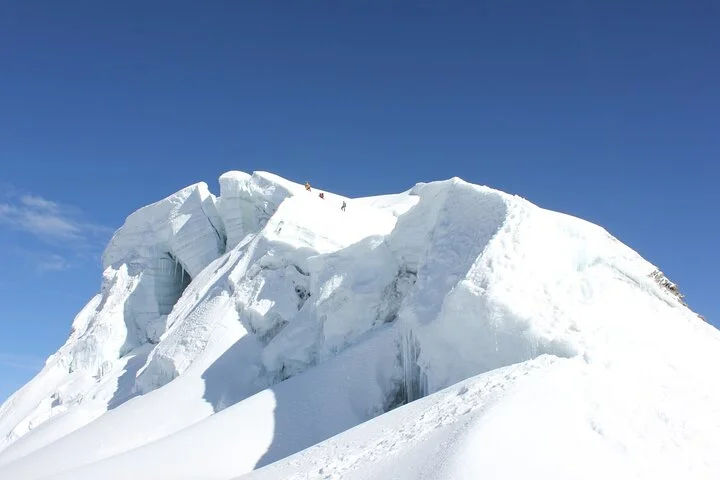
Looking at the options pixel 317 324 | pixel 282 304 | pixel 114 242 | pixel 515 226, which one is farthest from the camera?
pixel 114 242

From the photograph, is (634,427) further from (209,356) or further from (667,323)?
(209,356)

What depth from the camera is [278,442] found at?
12.2 metres

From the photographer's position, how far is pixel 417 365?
511 inches

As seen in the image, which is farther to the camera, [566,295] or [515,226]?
[515,226]

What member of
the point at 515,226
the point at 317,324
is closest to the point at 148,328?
the point at 317,324

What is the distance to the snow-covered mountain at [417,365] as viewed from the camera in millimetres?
7887

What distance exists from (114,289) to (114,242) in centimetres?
294

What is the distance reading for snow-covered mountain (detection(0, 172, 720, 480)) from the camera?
789 centimetres

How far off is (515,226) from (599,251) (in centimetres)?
173

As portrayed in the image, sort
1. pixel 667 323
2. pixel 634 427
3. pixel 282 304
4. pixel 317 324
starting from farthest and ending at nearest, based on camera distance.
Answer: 1. pixel 282 304
2. pixel 317 324
3. pixel 667 323
4. pixel 634 427

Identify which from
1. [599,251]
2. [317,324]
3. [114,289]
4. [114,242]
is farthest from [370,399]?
[114,242]

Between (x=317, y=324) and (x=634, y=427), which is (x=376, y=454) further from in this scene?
(x=317, y=324)

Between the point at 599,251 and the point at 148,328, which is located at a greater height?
the point at 148,328

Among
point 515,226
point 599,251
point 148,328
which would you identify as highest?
point 148,328
